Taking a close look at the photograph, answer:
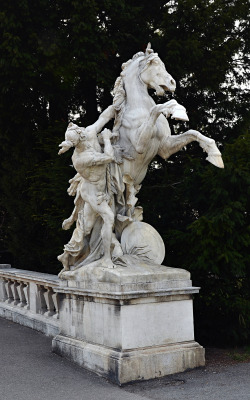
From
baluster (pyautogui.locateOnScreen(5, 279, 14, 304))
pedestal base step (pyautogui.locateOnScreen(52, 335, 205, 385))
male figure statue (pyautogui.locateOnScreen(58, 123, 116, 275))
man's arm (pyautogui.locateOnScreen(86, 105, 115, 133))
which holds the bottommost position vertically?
pedestal base step (pyautogui.locateOnScreen(52, 335, 205, 385))

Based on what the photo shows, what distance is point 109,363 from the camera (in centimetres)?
555

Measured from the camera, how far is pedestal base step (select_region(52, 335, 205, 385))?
17.8 feet

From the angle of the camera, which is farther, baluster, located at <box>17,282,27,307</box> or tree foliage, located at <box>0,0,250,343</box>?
baluster, located at <box>17,282,27,307</box>

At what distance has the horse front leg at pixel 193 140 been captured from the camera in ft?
19.0

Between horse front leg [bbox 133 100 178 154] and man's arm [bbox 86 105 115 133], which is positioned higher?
man's arm [bbox 86 105 115 133]

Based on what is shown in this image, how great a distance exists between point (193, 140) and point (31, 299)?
385cm

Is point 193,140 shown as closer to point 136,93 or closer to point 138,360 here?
point 136,93

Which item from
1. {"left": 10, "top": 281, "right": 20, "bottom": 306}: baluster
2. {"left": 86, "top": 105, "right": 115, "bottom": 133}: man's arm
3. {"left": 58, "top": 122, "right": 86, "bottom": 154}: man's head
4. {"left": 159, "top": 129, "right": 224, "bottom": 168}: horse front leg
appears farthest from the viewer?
{"left": 10, "top": 281, "right": 20, "bottom": 306}: baluster

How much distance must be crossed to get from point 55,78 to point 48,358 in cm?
664

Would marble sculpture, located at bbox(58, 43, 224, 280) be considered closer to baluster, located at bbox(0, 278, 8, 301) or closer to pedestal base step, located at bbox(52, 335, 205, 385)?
pedestal base step, located at bbox(52, 335, 205, 385)

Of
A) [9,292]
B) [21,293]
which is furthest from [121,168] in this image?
[9,292]

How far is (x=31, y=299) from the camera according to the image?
856 centimetres

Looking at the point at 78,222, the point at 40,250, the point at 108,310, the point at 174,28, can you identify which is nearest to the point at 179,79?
the point at 174,28

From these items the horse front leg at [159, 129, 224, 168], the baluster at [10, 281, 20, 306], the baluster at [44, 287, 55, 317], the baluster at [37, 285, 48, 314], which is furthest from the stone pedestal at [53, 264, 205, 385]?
the baluster at [10, 281, 20, 306]
